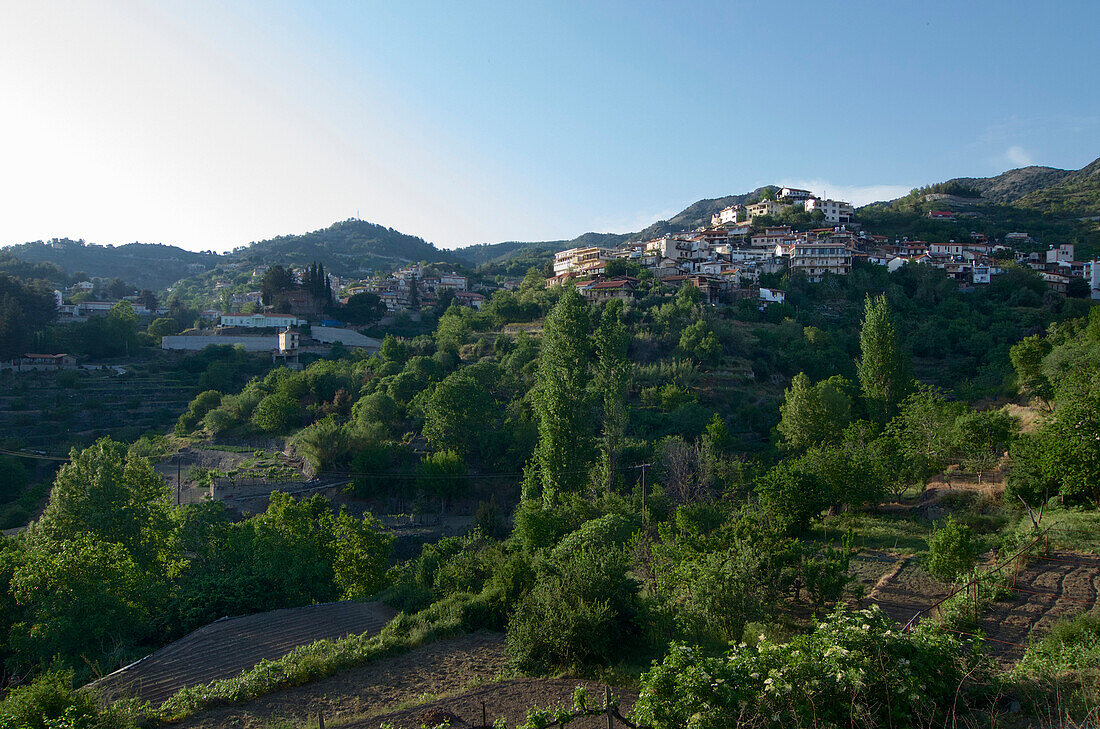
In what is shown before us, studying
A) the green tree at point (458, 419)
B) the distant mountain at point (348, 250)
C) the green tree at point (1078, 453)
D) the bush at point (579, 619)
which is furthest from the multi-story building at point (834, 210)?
the distant mountain at point (348, 250)

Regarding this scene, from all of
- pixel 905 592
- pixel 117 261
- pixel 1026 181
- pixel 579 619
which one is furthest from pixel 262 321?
pixel 1026 181

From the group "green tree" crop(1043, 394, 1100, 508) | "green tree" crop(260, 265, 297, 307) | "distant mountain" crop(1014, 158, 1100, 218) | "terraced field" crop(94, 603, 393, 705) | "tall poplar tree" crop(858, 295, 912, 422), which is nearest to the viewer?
"terraced field" crop(94, 603, 393, 705)

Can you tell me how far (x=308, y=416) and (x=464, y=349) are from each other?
10489mm

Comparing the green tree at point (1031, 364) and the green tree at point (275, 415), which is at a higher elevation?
the green tree at point (1031, 364)

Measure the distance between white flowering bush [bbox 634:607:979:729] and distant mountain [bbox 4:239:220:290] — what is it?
401ft

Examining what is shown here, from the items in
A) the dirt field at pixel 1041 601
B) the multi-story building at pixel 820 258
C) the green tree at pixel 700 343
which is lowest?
the dirt field at pixel 1041 601

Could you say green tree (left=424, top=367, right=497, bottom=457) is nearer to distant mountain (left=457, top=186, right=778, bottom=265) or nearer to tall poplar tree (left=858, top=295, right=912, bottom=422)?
tall poplar tree (left=858, top=295, right=912, bottom=422)

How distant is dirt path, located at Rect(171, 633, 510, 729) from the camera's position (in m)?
7.80

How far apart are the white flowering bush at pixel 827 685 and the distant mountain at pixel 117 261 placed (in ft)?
401

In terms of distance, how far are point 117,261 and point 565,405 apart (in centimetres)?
12420

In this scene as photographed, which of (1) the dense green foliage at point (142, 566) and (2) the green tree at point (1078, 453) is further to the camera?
(2) the green tree at point (1078, 453)

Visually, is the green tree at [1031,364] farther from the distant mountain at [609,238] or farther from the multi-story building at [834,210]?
the distant mountain at [609,238]

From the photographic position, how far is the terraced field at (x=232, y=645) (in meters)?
8.74

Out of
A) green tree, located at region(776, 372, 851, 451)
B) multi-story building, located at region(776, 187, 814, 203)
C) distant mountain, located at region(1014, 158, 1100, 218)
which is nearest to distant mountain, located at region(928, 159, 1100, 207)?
distant mountain, located at region(1014, 158, 1100, 218)
